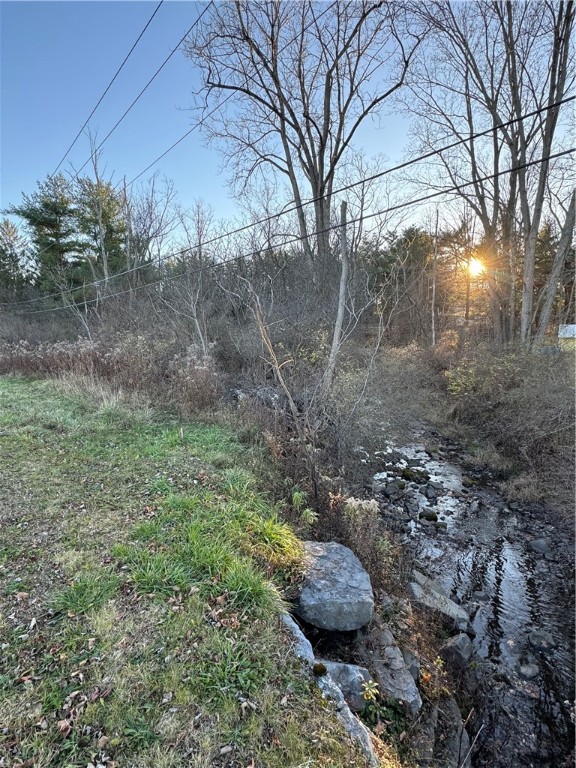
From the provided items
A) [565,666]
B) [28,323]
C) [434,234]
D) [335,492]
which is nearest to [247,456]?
[335,492]

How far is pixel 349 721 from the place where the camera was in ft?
6.37

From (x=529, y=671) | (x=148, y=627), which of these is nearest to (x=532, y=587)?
(x=529, y=671)

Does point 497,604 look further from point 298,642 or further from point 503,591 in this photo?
point 298,642

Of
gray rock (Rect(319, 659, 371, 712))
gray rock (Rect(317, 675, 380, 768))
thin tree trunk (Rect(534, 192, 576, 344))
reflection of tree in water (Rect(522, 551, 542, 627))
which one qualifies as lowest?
reflection of tree in water (Rect(522, 551, 542, 627))

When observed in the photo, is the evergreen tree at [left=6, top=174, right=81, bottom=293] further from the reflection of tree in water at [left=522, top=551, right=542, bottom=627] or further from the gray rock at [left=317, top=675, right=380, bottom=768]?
the reflection of tree in water at [left=522, top=551, right=542, bottom=627]

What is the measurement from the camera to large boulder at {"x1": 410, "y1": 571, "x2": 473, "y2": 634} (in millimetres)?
3535

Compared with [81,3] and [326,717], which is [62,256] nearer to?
[81,3]

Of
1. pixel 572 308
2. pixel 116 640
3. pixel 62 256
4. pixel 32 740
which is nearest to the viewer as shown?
pixel 32 740

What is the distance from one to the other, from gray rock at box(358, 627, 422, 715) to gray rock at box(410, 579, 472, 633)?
907 millimetres

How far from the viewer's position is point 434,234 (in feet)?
56.5

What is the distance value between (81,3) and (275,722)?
8.42 meters

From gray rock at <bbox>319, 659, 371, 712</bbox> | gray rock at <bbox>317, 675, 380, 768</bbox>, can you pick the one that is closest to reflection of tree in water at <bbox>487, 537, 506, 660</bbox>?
gray rock at <bbox>319, 659, 371, 712</bbox>

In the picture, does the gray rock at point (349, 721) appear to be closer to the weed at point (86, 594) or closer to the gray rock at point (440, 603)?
the weed at point (86, 594)

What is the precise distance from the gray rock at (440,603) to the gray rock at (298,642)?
5.71 feet
